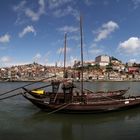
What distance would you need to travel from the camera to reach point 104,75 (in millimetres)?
197500

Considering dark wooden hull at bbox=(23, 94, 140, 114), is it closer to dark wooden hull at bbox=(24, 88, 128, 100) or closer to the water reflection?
the water reflection

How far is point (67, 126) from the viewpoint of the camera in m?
26.6

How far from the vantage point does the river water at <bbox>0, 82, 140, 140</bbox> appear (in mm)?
22578

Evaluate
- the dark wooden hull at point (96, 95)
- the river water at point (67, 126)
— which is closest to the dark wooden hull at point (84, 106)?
the river water at point (67, 126)

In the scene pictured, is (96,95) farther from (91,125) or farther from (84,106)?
(91,125)

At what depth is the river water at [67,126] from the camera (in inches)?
889

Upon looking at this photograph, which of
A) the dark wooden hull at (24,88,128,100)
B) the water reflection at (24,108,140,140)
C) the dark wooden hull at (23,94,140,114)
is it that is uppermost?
the dark wooden hull at (24,88,128,100)

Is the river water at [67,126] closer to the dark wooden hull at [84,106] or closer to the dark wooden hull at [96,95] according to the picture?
the dark wooden hull at [84,106]

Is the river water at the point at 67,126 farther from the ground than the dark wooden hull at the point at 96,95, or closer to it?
closer to it

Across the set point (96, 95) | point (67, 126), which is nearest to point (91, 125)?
point (67, 126)

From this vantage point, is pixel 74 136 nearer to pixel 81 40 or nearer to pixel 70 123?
pixel 70 123

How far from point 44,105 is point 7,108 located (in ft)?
24.6

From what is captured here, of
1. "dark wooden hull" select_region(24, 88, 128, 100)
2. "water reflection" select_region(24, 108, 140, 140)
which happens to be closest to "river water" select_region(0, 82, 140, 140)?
"water reflection" select_region(24, 108, 140, 140)

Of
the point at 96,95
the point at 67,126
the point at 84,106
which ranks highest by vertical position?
the point at 96,95
